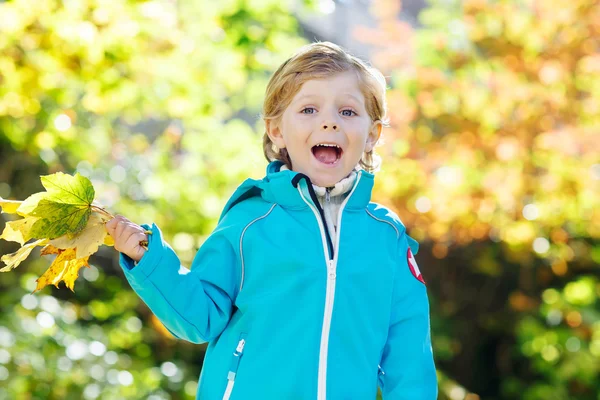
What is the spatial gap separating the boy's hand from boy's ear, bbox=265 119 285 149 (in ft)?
1.72

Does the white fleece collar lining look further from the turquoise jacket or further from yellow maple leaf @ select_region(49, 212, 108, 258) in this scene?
yellow maple leaf @ select_region(49, 212, 108, 258)

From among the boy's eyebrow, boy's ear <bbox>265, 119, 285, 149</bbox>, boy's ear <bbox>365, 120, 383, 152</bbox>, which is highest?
the boy's eyebrow

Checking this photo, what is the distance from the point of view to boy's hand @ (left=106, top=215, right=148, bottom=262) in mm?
1802

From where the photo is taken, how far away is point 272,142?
7.43 ft

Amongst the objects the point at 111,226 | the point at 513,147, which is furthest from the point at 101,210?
the point at 513,147

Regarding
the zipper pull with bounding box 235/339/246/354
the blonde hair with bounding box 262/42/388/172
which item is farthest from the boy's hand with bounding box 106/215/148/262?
the blonde hair with bounding box 262/42/388/172

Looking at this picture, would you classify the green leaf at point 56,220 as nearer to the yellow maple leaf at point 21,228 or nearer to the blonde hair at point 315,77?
the yellow maple leaf at point 21,228

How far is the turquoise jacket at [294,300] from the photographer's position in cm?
187

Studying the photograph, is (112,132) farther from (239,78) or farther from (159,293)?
(159,293)

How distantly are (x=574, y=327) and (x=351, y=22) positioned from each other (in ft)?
15.7

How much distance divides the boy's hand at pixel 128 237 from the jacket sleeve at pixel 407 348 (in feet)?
2.13

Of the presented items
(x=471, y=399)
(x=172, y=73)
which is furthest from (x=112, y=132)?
(x=471, y=399)

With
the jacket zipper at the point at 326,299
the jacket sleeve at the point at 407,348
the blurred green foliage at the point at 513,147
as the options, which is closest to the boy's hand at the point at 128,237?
the jacket zipper at the point at 326,299

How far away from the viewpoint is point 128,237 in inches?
71.0
